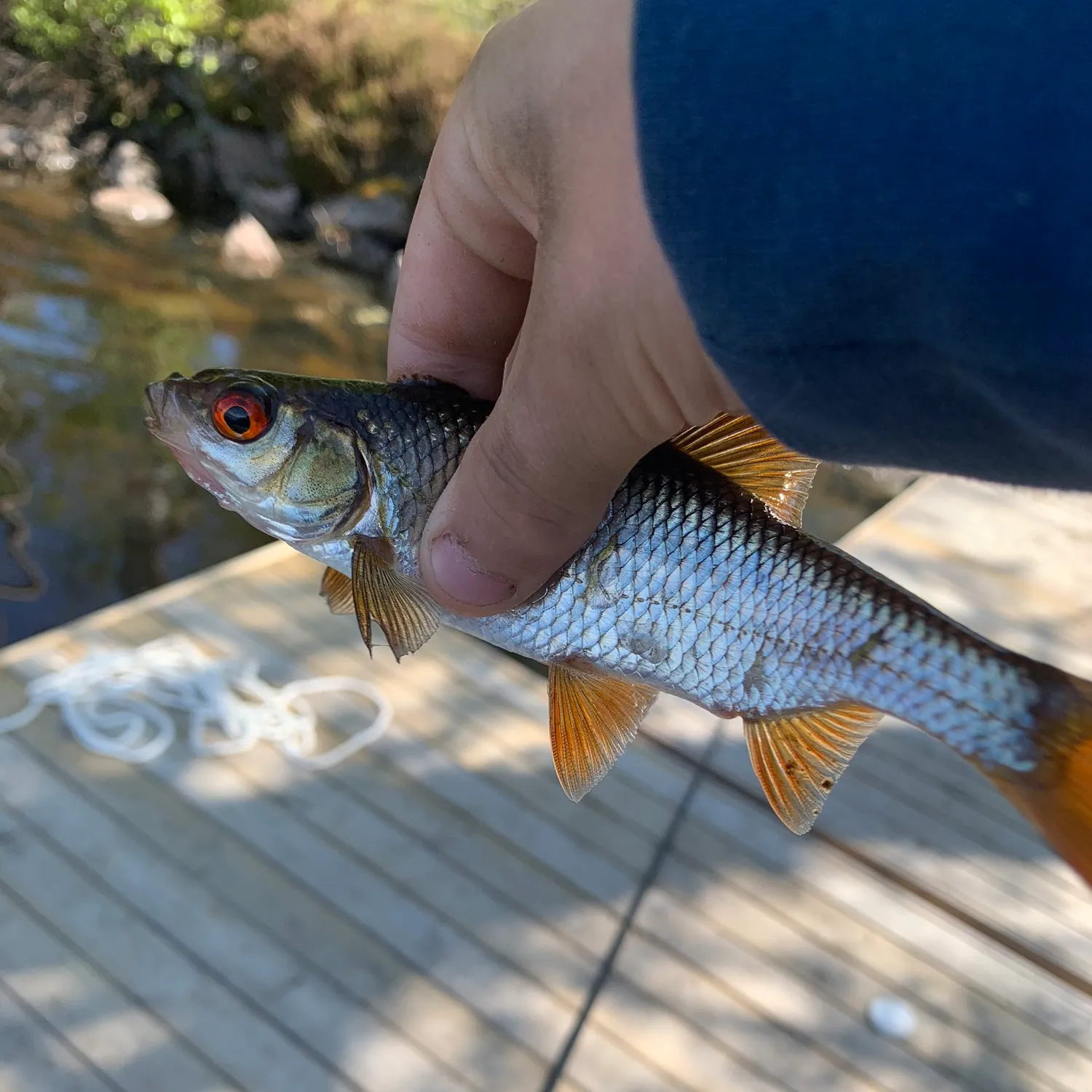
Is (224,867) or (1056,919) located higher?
(1056,919)

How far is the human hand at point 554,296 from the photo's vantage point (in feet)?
3.73

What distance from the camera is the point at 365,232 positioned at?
11.8m

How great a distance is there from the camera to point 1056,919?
3363 mm

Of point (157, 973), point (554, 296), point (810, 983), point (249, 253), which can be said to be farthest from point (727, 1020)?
point (249, 253)

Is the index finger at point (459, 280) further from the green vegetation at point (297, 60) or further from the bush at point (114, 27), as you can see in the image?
the bush at point (114, 27)

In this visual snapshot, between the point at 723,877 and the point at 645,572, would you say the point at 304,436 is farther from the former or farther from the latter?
the point at 723,877

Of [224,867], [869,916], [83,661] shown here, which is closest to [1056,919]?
[869,916]

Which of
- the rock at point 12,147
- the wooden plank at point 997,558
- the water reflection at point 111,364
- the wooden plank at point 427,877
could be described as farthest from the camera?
the rock at point 12,147

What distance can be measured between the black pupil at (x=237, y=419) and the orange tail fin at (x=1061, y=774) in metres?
1.47

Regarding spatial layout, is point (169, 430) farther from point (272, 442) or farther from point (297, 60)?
point (297, 60)

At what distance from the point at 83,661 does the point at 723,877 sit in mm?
2754

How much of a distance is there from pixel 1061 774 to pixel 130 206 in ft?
43.3

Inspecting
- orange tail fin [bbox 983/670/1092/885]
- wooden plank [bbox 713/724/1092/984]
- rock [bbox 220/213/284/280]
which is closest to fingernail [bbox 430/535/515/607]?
orange tail fin [bbox 983/670/1092/885]

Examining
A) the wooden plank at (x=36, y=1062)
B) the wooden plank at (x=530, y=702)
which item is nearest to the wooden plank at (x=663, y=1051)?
the wooden plank at (x=530, y=702)
